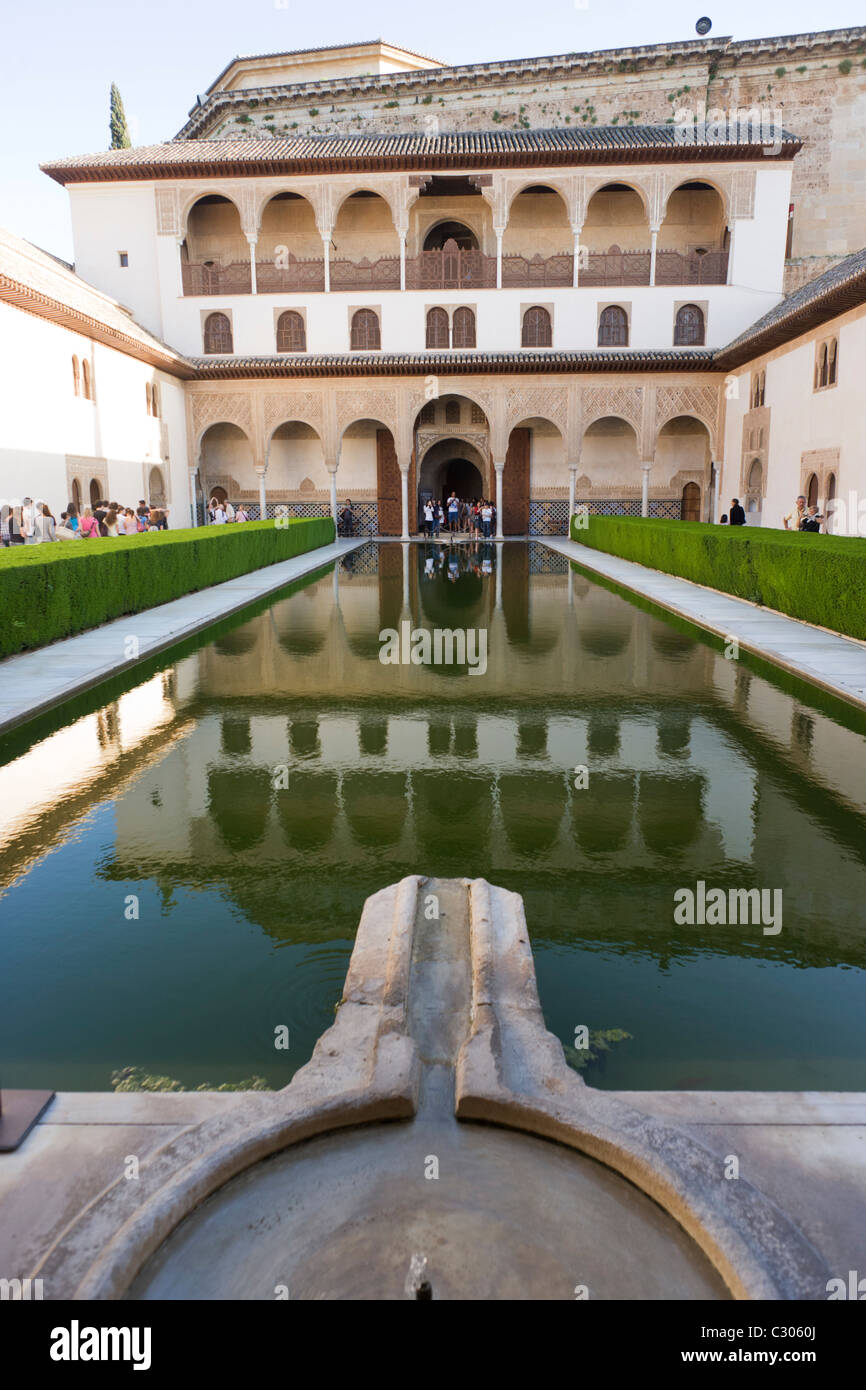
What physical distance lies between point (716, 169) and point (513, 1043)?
2982cm

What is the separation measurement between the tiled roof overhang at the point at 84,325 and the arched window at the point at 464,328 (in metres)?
7.51

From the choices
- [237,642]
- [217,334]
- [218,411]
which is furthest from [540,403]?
[237,642]

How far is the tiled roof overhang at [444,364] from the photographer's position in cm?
2747

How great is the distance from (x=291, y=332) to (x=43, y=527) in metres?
15.0

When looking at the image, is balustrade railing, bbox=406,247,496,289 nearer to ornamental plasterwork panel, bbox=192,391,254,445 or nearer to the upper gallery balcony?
the upper gallery balcony

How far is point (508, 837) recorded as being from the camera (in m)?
4.77

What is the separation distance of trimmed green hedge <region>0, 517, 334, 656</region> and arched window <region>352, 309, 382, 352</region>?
13.2 meters

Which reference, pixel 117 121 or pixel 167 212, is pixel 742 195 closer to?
pixel 167 212

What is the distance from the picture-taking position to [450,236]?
30.5 meters

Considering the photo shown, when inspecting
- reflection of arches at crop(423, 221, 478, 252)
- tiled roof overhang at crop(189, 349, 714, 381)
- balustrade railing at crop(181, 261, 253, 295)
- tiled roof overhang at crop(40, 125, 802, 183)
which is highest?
tiled roof overhang at crop(40, 125, 802, 183)

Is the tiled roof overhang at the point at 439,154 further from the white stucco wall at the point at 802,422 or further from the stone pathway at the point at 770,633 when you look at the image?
the stone pathway at the point at 770,633

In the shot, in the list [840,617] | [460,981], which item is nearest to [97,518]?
[840,617]

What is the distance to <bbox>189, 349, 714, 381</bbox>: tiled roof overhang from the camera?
27469mm

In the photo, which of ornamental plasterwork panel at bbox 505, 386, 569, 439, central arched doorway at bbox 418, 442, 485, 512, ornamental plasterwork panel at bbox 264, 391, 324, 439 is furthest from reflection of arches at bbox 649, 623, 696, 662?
central arched doorway at bbox 418, 442, 485, 512
